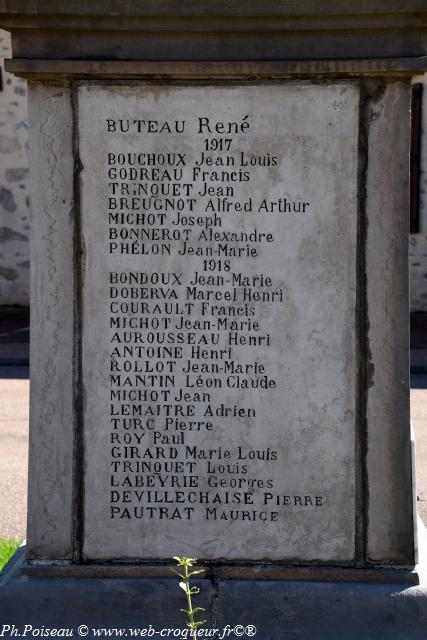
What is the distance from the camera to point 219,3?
3.24 m

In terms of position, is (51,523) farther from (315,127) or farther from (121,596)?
(315,127)

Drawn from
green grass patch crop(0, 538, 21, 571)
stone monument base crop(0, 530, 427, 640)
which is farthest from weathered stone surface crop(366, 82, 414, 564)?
green grass patch crop(0, 538, 21, 571)

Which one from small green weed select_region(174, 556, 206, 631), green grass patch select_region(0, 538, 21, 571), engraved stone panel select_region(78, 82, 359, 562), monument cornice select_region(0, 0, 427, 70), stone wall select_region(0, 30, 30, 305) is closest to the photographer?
small green weed select_region(174, 556, 206, 631)

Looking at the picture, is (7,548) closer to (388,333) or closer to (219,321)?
(219,321)

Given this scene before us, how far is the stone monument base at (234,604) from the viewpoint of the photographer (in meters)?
3.35

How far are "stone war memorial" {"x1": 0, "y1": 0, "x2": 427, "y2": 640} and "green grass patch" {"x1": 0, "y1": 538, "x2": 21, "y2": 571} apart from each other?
79 cm

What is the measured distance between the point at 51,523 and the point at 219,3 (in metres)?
1.78

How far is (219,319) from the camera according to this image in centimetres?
340

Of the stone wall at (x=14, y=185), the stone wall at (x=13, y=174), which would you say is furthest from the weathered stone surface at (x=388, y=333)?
the stone wall at (x=13, y=174)

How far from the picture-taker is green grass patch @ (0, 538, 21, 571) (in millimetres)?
4219

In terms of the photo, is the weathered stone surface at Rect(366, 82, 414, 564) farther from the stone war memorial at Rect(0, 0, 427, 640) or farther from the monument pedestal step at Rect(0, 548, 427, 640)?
the monument pedestal step at Rect(0, 548, 427, 640)

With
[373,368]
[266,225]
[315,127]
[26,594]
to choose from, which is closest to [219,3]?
[315,127]

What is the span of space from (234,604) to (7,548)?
1.38 meters

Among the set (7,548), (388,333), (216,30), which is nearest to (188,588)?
(388,333)
